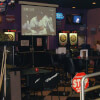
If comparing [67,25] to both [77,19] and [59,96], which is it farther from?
[59,96]

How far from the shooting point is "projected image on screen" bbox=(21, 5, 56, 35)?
8250mm

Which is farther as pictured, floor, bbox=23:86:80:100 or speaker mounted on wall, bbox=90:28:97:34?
speaker mounted on wall, bbox=90:28:97:34

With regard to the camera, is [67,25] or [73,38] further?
[67,25]

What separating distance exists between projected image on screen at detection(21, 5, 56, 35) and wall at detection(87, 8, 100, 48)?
4056 mm

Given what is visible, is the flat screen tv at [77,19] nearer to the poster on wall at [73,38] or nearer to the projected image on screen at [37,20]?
the poster on wall at [73,38]

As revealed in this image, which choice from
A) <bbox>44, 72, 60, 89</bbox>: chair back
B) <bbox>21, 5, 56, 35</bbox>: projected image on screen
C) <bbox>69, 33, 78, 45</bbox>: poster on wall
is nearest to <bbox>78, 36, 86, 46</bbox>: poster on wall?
<bbox>69, 33, 78, 45</bbox>: poster on wall

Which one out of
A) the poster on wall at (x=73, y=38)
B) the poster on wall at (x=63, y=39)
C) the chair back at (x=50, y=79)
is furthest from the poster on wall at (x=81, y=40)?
the chair back at (x=50, y=79)

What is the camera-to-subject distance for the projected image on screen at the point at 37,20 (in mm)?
8250

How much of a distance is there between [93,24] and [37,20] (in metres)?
5.04

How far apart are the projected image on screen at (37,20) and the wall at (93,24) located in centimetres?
406

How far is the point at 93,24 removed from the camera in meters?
12.6

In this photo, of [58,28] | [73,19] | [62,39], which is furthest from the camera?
[73,19]

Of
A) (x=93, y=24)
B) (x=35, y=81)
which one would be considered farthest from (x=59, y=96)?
(x=93, y=24)

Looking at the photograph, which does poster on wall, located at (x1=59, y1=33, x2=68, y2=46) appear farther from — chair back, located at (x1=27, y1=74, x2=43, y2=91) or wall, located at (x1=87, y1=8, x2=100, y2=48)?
chair back, located at (x1=27, y1=74, x2=43, y2=91)
